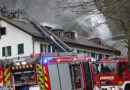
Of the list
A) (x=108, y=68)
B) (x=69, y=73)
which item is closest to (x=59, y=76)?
(x=69, y=73)

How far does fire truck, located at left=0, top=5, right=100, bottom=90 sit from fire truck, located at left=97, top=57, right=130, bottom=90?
10.4 ft

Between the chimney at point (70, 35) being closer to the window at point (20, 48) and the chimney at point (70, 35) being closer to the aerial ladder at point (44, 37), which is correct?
the window at point (20, 48)

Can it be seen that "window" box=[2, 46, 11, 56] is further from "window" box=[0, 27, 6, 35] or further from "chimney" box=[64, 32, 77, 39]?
"chimney" box=[64, 32, 77, 39]

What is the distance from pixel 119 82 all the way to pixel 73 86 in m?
5.00

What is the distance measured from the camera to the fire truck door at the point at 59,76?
9578 mm

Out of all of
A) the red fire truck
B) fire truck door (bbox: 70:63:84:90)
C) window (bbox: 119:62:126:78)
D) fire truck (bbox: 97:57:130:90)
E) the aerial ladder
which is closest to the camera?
the red fire truck

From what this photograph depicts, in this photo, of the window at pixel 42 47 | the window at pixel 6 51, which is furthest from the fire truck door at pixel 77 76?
the window at pixel 6 51

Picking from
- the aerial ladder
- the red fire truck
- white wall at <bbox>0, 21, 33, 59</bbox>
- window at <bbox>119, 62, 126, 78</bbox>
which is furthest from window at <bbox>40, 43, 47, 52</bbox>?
the red fire truck

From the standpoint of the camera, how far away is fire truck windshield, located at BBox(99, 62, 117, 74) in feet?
49.1

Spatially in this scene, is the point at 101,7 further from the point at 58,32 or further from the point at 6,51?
the point at 58,32

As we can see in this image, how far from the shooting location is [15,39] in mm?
28781

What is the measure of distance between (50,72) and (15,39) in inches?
783

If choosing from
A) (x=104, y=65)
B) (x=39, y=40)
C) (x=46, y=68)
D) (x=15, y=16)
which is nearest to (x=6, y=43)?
(x=39, y=40)

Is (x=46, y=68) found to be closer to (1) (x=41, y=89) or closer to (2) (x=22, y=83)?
(1) (x=41, y=89)
